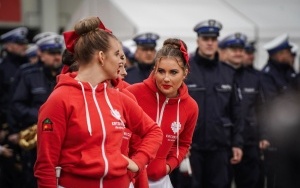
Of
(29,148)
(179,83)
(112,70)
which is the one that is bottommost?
(29,148)

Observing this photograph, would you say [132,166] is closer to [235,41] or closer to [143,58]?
[143,58]

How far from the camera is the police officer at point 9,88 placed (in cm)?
934

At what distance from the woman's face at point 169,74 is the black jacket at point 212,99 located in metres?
2.03

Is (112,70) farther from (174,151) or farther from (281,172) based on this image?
(281,172)

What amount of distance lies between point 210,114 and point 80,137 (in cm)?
357

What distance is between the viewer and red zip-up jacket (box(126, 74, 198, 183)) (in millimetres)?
5398

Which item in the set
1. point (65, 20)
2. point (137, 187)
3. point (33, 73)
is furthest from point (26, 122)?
point (65, 20)

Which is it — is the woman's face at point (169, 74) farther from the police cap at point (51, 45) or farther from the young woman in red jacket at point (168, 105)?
the police cap at point (51, 45)

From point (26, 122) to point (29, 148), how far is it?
2.19ft

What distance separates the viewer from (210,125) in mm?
7402

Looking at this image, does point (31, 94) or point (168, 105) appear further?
point (31, 94)

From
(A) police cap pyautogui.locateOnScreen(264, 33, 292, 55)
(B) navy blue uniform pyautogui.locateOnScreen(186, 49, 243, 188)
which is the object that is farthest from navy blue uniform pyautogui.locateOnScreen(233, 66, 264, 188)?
(B) navy blue uniform pyautogui.locateOnScreen(186, 49, 243, 188)

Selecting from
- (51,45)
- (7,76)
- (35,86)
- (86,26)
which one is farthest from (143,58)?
(86,26)

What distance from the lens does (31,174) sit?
820 cm
